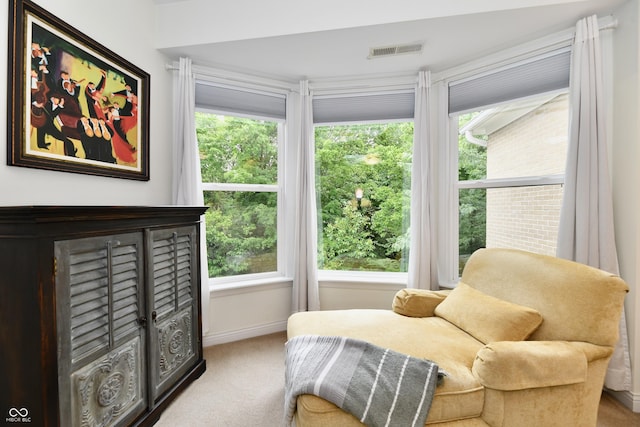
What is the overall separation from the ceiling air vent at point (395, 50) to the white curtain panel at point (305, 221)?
72 cm

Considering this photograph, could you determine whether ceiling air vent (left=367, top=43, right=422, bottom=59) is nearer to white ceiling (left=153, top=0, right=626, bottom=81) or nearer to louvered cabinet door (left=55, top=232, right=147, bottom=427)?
white ceiling (left=153, top=0, right=626, bottom=81)

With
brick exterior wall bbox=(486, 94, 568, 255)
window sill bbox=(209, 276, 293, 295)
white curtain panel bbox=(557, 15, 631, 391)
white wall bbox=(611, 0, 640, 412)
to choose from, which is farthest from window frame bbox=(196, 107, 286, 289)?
white wall bbox=(611, 0, 640, 412)

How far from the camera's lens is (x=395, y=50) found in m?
2.53

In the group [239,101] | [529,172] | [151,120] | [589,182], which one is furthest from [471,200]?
[151,120]

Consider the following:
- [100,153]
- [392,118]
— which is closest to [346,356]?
[100,153]

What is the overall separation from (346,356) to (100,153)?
75.7 inches

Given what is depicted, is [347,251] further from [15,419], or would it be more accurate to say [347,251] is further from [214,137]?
[15,419]

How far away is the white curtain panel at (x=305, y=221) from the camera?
2951mm

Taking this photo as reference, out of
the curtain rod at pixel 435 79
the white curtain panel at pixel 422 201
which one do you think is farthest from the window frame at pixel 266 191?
the white curtain panel at pixel 422 201

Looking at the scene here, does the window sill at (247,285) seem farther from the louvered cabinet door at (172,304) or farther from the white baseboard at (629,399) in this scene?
the white baseboard at (629,399)

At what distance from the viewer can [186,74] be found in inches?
103

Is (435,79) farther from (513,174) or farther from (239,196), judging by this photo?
(239,196)

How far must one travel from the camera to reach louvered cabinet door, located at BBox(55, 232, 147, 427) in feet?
4.14

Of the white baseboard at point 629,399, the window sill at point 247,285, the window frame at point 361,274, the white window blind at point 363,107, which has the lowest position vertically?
the white baseboard at point 629,399
